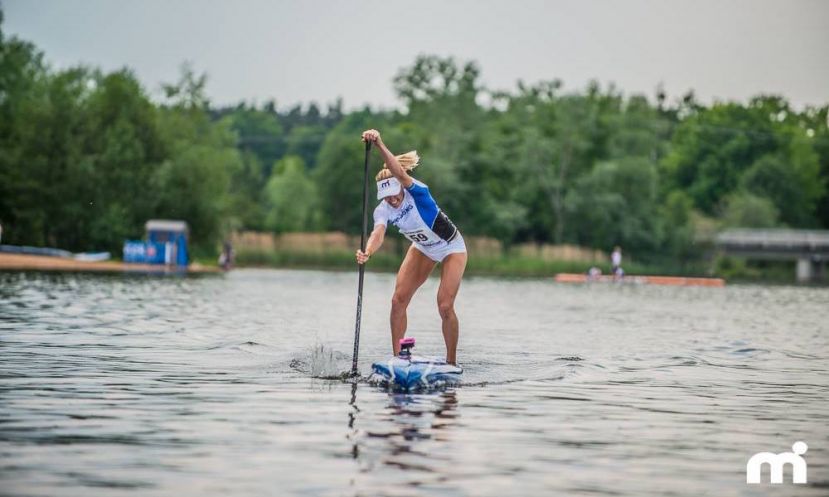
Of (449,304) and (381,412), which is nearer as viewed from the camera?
(381,412)

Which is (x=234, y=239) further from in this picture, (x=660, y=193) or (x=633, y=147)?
(x=660, y=193)

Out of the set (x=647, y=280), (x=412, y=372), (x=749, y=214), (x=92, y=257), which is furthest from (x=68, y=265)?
(x=749, y=214)

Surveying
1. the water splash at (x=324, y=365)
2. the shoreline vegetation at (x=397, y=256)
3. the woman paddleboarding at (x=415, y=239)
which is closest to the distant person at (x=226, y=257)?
the shoreline vegetation at (x=397, y=256)

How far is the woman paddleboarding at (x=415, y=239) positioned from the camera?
15.3m

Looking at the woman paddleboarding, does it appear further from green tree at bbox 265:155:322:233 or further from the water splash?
green tree at bbox 265:155:322:233

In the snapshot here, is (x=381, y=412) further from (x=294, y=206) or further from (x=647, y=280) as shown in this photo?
(x=294, y=206)

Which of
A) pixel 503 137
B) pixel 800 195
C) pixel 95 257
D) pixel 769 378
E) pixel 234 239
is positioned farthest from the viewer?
pixel 800 195

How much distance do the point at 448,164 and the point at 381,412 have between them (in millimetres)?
→ 92247

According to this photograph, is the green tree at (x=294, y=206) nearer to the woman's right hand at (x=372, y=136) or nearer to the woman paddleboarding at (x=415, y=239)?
the woman paddleboarding at (x=415, y=239)

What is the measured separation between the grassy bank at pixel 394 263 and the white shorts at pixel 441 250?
72981mm

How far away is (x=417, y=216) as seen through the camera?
1551 cm

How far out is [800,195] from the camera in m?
140

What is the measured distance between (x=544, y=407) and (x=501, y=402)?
0.52 metres

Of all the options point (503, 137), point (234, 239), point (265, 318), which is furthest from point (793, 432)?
point (503, 137)
